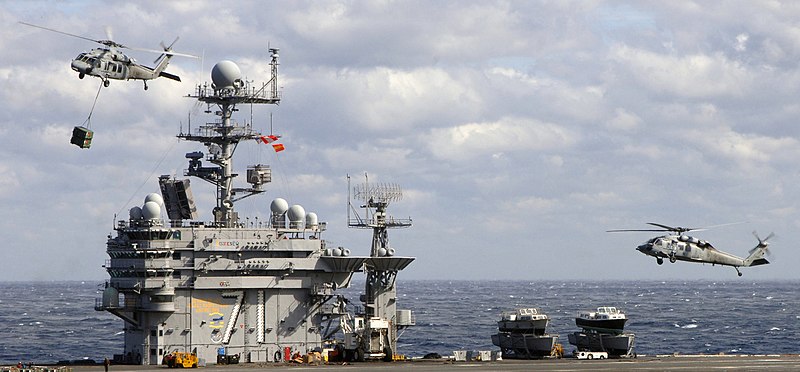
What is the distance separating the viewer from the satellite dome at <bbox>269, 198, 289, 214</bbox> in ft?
201

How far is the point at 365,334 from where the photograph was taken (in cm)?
6025

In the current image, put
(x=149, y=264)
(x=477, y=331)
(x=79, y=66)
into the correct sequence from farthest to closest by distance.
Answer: (x=477, y=331)
(x=149, y=264)
(x=79, y=66)

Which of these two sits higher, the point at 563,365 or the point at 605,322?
the point at 605,322

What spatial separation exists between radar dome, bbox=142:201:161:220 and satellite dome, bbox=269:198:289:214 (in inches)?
282

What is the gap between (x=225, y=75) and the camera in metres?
60.5

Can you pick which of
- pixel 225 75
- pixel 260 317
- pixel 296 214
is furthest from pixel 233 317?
pixel 225 75

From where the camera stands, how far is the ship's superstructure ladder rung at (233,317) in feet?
190

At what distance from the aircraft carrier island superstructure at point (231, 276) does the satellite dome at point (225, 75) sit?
0.21ft

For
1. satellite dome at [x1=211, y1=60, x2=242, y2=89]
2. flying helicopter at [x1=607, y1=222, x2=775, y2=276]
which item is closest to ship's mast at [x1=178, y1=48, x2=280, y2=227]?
satellite dome at [x1=211, y1=60, x2=242, y2=89]

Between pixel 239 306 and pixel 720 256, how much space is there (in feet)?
95.0

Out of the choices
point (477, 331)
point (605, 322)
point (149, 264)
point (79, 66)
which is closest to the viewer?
point (79, 66)

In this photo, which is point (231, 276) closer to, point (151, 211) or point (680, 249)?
point (151, 211)

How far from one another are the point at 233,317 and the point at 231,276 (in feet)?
7.80

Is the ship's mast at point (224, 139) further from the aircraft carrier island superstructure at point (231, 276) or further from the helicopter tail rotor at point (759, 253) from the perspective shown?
the helicopter tail rotor at point (759, 253)
